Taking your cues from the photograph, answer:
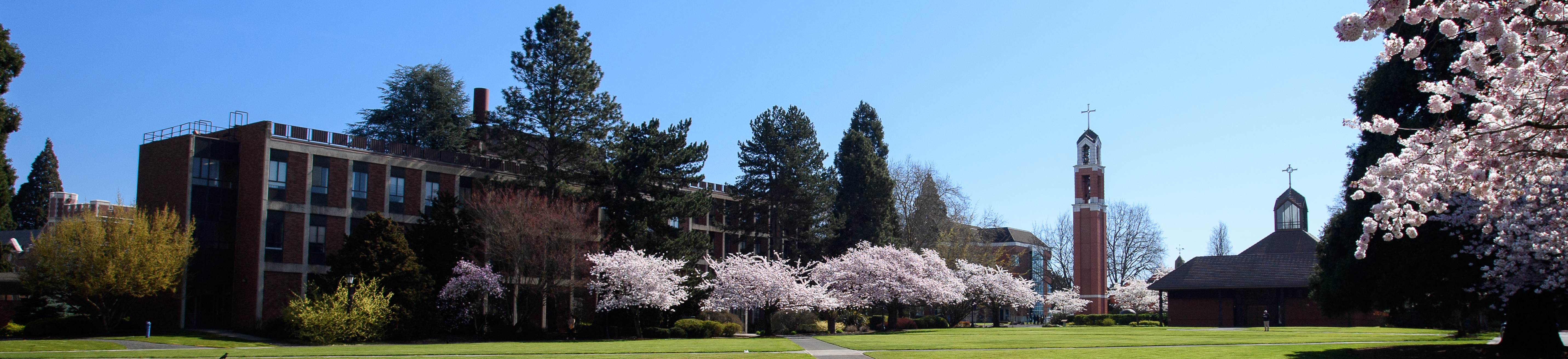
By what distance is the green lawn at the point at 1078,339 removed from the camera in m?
28.3

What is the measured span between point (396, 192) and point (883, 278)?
22.5 metres

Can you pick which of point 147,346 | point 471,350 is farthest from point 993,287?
point 147,346

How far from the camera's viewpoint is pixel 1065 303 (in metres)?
68.4

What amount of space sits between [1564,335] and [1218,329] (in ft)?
47.5

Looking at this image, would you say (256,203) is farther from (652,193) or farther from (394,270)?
(652,193)

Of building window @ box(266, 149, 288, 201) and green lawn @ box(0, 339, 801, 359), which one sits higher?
building window @ box(266, 149, 288, 201)

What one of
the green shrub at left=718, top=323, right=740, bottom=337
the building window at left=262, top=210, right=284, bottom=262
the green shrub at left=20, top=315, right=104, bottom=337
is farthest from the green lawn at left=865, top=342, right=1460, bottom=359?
the green shrub at left=20, top=315, right=104, bottom=337

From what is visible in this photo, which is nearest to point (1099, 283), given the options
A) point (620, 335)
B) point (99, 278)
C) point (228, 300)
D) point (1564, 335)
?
point (1564, 335)

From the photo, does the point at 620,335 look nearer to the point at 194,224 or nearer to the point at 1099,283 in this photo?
the point at 194,224

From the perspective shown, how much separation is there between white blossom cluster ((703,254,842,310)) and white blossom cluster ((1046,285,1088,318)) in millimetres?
29602

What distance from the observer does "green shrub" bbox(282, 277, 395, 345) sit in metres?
31.2

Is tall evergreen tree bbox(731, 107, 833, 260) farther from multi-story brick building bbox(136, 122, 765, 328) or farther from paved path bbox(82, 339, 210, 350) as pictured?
paved path bbox(82, 339, 210, 350)

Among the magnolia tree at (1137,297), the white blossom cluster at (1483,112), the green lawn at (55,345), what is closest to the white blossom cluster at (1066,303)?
the magnolia tree at (1137,297)

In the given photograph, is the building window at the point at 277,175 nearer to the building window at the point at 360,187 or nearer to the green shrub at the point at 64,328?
the building window at the point at 360,187
